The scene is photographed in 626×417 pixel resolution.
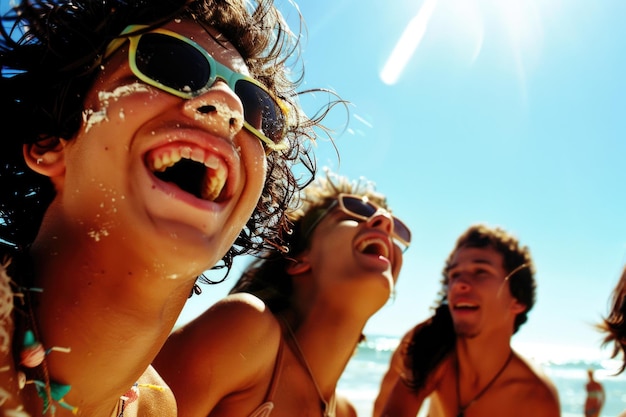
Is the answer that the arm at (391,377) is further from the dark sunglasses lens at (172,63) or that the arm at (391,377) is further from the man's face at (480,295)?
the dark sunglasses lens at (172,63)

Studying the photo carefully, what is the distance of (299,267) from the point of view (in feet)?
12.3

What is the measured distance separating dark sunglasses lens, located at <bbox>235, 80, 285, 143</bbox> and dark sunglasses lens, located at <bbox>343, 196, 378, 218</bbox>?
1796 millimetres

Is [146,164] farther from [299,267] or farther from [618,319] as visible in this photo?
[618,319]

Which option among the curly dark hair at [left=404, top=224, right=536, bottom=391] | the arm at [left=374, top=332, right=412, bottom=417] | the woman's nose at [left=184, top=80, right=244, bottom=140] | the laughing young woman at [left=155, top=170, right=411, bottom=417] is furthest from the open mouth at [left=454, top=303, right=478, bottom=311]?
the woman's nose at [left=184, top=80, right=244, bottom=140]

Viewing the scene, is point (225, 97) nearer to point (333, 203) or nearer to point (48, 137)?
point (48, 137)

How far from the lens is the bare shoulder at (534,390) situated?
197 inches

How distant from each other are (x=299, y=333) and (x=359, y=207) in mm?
1130

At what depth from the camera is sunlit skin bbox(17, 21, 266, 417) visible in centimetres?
150

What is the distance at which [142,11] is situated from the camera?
1774 mm

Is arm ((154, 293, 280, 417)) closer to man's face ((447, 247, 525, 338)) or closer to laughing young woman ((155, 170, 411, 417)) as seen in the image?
laughing young woman ((155, 170, 411, 417))

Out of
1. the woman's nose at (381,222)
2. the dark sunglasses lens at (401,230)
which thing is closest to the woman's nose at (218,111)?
the woman's nose at (381,222)

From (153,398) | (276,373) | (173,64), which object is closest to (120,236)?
(173,64)

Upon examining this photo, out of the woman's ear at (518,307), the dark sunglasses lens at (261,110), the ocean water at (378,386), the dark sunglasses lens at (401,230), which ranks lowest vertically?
the ocean water at (378,386)

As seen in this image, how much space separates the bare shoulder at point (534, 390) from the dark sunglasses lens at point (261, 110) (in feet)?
14.0
